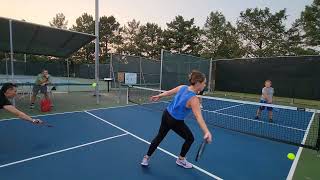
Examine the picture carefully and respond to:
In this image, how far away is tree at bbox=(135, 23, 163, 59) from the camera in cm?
4925

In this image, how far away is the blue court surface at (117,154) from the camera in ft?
15.4

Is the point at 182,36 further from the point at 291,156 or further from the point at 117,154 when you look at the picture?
the point at 117,154

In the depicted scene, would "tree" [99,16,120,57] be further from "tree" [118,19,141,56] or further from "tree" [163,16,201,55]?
"tree" [163,16,201,55]

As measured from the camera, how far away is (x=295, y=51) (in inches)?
1400

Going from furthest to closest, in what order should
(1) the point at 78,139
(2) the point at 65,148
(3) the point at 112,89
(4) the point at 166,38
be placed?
(4) the point at 166,38 < (3) the point at 112,89 < (1) the point at 78,139 < (2) the point at 65,148

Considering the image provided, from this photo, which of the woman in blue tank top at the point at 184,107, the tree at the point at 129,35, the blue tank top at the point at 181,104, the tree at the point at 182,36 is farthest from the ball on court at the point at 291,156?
the tree at the point at 129,35

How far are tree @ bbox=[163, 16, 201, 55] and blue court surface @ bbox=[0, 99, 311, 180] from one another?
37.1m

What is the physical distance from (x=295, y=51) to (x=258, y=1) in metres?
10.3

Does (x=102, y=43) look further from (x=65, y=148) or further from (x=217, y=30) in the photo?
(x=65, y=148)

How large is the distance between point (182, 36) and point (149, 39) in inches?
381

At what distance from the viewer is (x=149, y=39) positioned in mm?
51938

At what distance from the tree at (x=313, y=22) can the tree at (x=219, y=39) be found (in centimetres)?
960

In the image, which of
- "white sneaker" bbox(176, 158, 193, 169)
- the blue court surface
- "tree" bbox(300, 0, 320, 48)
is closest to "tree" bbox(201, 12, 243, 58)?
"tree" bbox(300, 0, 320, 48)

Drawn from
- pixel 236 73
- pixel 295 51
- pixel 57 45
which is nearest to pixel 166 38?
pixel 295 51
